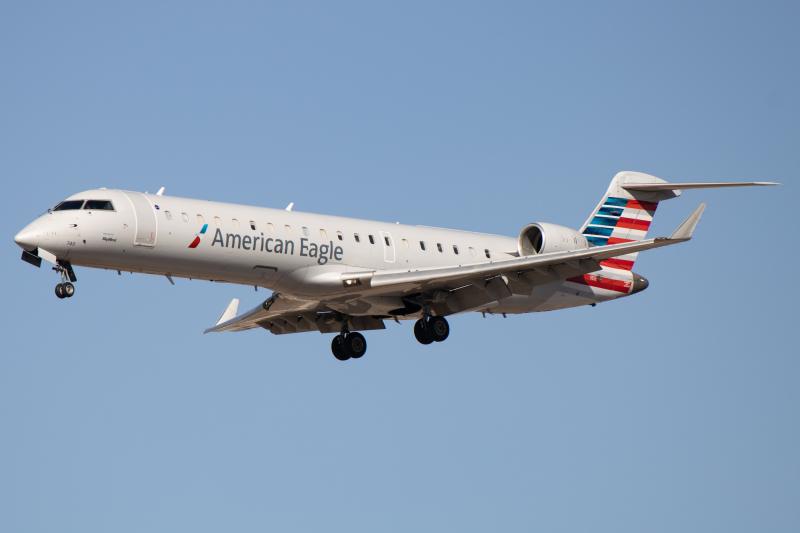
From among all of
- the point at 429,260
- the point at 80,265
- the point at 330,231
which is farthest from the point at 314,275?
the point at 80,265

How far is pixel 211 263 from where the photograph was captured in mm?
22562

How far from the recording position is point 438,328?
1013 inches

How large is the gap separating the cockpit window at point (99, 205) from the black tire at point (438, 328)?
8.51 m

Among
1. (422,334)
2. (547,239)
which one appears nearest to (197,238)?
(422,334)

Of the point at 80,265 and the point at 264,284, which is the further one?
the point at 264,284

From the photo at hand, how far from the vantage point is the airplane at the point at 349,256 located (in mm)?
21719

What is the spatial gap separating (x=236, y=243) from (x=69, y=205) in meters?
3.67

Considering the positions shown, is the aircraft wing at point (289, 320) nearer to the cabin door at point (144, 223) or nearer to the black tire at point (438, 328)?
the black tire at point (438, 328)

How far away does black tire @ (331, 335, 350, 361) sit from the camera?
27750 mm

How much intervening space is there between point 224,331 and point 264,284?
21.3ft

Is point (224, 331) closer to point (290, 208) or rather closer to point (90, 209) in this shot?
point (290, 208)

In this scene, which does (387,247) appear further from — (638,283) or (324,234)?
(638,283)

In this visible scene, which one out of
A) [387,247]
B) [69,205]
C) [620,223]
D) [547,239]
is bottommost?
[69,205]

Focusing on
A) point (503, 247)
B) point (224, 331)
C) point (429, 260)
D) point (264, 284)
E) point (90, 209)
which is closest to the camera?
point (90, 209)
